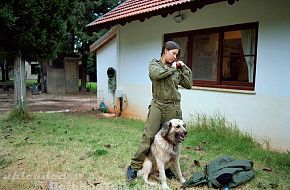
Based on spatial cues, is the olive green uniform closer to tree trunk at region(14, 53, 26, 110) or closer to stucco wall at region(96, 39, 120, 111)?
tree trunk at region(14, 53, 26, 110)

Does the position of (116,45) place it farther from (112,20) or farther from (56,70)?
(56,70)

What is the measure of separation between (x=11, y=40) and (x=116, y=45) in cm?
345

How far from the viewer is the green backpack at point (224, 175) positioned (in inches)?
148

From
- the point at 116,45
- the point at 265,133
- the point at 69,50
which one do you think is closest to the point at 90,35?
the point at 69,50

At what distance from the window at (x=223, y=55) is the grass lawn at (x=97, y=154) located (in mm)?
924

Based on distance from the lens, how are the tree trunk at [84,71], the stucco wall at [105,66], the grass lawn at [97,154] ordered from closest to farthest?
the grass lawn at [97,154], the stucco wall at [105,66], the tree trunk at [84,71]

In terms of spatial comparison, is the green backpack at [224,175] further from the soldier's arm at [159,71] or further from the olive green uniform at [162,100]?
the soldier's arm at [159,71]

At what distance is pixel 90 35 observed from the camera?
1709 centimetres

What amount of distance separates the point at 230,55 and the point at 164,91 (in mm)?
3274

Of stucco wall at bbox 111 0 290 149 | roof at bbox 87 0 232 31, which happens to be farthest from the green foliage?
stucco wall at bbox 111 0 290 149

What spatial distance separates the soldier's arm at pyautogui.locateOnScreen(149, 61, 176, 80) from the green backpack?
4.71 feet

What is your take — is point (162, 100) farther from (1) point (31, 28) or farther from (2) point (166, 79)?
(1) point (31, 28)

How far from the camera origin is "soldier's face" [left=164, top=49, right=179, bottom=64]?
3.79 meters

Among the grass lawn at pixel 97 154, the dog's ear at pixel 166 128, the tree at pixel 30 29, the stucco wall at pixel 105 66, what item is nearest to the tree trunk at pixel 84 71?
the stucco wall at pixel 105 66
